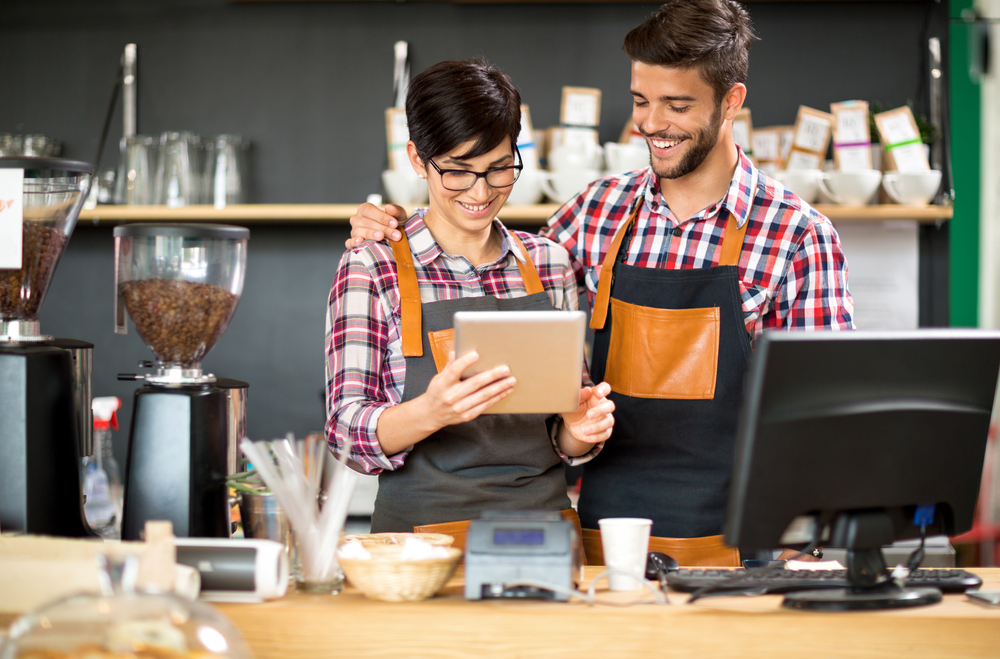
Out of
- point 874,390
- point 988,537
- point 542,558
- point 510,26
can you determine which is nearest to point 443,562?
point 542,558

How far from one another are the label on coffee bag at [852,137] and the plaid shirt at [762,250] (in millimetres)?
768

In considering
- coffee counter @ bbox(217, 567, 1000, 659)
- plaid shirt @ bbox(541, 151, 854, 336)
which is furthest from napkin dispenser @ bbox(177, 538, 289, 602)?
plaid shirt @ bbox(541, 151, 854, 336)

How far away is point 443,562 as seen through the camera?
44.2 inches

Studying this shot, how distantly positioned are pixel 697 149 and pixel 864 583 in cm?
91

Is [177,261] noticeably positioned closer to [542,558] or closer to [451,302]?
[451,302]

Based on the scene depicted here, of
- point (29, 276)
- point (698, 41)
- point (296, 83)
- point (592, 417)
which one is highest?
point (296, 83)

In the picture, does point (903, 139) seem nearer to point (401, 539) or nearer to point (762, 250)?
point (762, 250)

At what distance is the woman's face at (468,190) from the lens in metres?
1.55

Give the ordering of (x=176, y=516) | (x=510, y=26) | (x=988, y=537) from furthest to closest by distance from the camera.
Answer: (x=510, y=26)
(x=988, y=537)
(x=176, y=516)

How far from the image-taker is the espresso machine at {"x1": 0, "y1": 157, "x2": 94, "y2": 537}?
1291 millimetres

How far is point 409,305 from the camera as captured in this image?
5.18 ft

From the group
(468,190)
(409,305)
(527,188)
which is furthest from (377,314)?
(527,188)

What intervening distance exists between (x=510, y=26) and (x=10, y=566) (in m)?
2.27

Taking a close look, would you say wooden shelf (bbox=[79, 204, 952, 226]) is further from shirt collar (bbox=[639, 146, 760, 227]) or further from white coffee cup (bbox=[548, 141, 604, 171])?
shirt collar (bbox=[639, 146, 760, 227])
